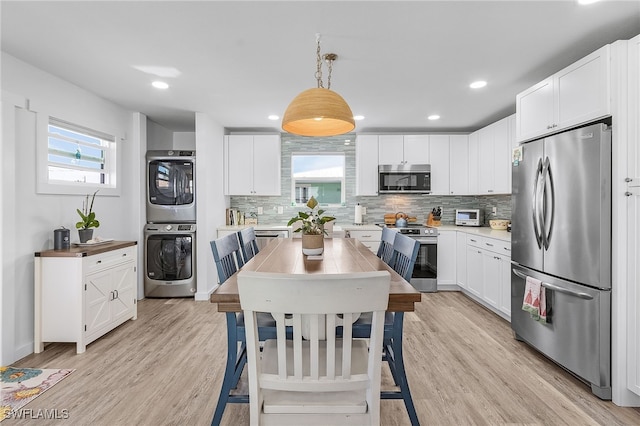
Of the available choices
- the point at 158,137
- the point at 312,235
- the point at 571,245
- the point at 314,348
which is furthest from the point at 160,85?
the point at 571,245

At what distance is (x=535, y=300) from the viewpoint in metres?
2.46

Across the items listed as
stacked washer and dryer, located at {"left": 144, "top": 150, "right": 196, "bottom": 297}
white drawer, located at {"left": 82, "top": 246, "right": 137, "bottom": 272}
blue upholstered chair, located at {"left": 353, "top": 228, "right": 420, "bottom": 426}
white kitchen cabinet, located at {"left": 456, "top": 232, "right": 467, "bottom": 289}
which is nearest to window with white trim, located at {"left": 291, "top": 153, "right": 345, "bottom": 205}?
stacked washer and dryer, located at {"left": 144, "top": 150, "right": 196, "bottom": 297}

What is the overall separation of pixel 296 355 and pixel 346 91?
2.85 m

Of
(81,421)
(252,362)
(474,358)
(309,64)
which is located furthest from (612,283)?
(81,421)

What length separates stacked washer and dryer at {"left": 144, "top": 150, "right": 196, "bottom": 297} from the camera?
4.20 metres

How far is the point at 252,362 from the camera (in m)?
1.11

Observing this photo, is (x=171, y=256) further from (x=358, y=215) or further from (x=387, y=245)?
(x=387, y=245)

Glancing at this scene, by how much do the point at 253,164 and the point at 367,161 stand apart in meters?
1.77

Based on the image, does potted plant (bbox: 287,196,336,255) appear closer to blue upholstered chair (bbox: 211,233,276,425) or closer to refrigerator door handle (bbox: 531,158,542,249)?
blue upholstered chair (bbox: 211,233,276,425)

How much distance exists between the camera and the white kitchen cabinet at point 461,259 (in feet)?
14.2

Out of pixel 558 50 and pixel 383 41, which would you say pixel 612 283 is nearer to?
pixel 558 50

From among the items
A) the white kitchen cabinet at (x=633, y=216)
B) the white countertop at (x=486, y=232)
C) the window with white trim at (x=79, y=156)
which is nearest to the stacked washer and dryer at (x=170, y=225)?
the window with white trim at (x=79, y=156)

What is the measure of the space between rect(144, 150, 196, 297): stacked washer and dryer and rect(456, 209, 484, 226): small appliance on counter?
3922mm

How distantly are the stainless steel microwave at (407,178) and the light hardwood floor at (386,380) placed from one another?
2.13m
